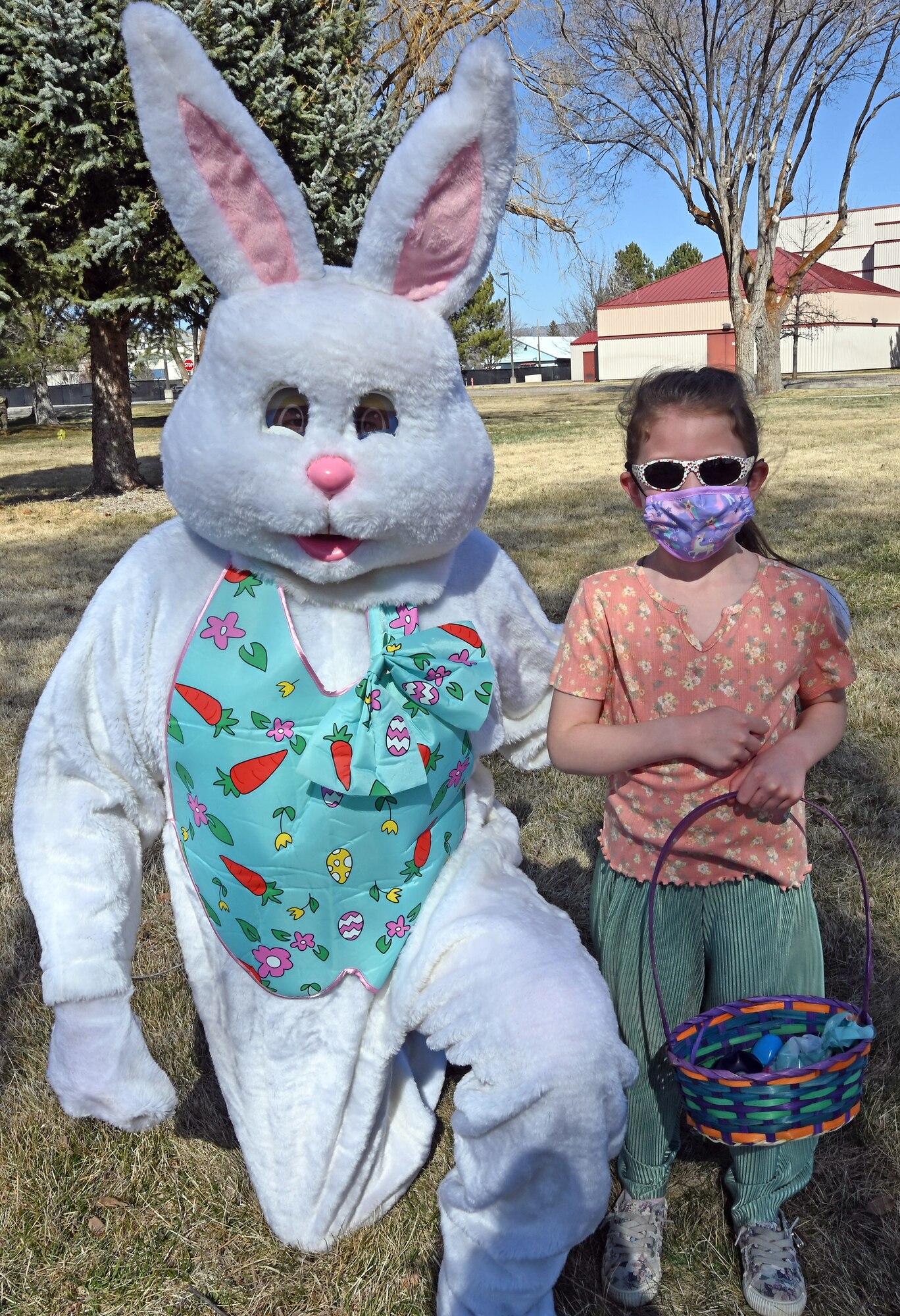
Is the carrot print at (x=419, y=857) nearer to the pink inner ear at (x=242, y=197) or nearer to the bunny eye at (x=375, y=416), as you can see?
the bunny eye at (x=375, y=416)

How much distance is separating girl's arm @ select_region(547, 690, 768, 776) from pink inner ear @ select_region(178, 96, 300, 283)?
2.90 feet

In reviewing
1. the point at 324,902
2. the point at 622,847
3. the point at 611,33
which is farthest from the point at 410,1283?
the point at 611,33

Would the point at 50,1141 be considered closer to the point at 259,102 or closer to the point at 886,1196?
the point at 886,1196

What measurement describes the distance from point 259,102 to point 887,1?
59.4 feet

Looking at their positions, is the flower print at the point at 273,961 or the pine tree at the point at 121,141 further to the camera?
the pine tree at the point at 121,141

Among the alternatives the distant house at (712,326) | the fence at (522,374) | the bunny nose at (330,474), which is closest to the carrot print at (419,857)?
the bunny nose at (330,474)

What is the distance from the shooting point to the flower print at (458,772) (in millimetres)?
1931

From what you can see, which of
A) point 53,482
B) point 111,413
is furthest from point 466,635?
point 53,482

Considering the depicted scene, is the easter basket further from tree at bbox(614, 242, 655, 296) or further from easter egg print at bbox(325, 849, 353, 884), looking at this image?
tree at bbox(614, 242, 655, 296)

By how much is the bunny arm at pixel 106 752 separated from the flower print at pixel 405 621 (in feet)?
0.16

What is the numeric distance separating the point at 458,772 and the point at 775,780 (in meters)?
0.55

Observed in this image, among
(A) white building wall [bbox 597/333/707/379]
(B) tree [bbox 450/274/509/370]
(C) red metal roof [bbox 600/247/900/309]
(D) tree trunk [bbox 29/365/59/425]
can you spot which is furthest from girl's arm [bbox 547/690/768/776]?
(C) red metal roof [bbox 600/247/900/309]

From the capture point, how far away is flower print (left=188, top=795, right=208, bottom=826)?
6.14 ft

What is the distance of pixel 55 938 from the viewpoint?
6.07 feet
